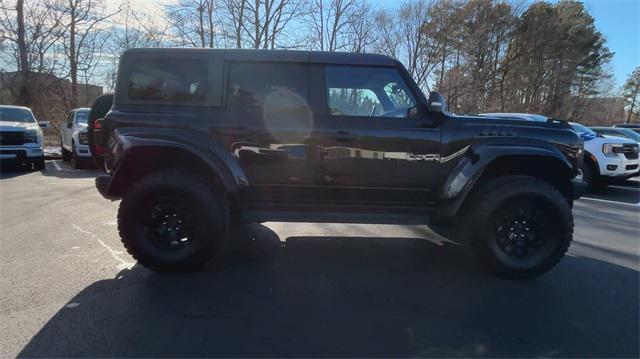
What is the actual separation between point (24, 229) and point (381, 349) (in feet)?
16.8

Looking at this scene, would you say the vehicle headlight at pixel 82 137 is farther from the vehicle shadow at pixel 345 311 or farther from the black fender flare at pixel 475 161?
the black fender flare at pixel 475 161

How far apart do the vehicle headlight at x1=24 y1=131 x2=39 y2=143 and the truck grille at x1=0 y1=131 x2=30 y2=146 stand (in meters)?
0.05

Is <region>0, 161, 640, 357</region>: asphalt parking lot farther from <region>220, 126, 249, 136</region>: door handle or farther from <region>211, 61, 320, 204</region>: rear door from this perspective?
<region>220, 126, 249, 136</region>: door handle

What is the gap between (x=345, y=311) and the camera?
11.1ft

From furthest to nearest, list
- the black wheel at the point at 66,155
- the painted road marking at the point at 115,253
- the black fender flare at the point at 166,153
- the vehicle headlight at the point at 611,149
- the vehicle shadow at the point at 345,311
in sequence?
1. the black wheel at the point at 66,155
2. the vehicle headlight at the point at 611,149
3. the painted road marking at the point at 115,253
4. the black fender flare at the point at 166,153
5. the vehicle shadow at the point at 345,311

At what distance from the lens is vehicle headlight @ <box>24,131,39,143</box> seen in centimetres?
1098

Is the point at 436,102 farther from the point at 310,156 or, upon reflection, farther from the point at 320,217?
the point at 320,217

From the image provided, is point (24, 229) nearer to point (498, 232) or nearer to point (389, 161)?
point (389, 161)

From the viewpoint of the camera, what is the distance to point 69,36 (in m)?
23.1

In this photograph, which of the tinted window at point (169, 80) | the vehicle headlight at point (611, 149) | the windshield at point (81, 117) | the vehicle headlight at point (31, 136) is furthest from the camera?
the windshield at point (81, 117)

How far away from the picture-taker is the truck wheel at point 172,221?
13.1ft

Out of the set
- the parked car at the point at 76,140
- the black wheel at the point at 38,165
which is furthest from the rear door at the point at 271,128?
the black wheel at the point at 38,165

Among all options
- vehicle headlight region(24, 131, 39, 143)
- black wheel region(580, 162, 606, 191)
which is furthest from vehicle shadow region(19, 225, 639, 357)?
vehicle headlight region(24, 131, 39, 143)

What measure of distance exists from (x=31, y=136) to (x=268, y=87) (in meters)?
9.87
